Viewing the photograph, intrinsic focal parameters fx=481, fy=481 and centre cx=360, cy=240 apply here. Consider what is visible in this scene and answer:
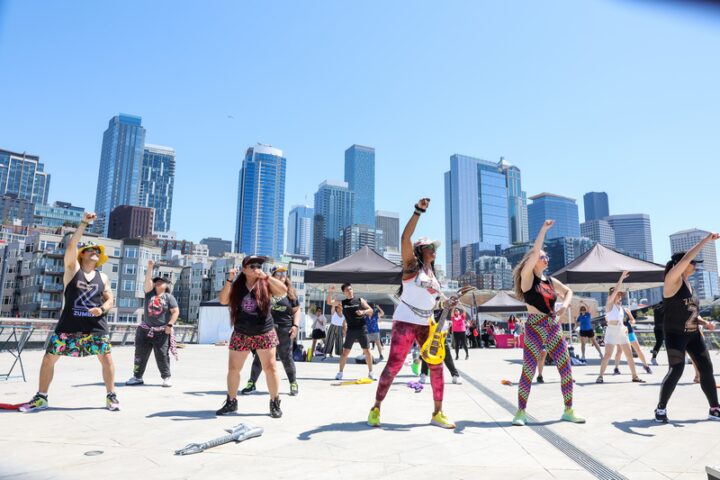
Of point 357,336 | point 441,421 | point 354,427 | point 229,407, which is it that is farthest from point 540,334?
point 357,336

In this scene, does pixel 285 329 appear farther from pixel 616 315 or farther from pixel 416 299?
pixel 616 315

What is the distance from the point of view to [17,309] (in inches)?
3105

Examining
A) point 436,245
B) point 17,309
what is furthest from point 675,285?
point 17,309

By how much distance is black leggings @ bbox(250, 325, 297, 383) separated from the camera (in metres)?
7.00

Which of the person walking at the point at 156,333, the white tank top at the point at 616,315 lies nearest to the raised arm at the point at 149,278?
the person walking at the point at 156,333

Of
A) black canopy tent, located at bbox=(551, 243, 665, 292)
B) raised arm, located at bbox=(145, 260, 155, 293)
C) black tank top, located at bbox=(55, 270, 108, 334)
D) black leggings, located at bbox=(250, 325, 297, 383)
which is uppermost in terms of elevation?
black canopy tent, located at bbox=(551, 243, 665, 292)

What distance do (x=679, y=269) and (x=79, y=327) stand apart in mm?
6607

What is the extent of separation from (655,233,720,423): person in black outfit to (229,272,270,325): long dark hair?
4362 mm

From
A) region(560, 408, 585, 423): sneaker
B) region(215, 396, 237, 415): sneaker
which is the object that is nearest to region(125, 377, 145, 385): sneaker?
region(215, 396, 237, 415): sneaker

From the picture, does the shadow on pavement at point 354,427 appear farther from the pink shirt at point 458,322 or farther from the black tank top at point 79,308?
the pink shirt at point 458,322

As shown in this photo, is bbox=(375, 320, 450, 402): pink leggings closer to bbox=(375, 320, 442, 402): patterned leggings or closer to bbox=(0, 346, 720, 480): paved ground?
bbox=(375, 320, 442, 402): patterned leggings

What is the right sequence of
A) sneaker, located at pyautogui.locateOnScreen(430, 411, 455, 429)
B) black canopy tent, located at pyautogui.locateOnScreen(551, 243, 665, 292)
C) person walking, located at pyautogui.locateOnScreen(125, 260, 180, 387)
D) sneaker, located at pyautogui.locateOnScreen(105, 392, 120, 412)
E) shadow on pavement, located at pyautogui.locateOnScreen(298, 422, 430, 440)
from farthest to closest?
black canopy tent, located at pyautogui.locateOnScreen(551, 243, 665, 292)
person walking, located at pyautogui.locateOnScreen(125, 260, 180, 387)
sneaker, located at pyautogui.locateOnScreen(105, 392, 120, 412)
sneaker, located at pyautogui.locateOnScreen(430, 411, 455, 429)
shadow on pavement, located at pyautogui.locateOnScreen(298, 422, 430, 440)

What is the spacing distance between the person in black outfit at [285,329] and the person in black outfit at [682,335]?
4588 millimetres

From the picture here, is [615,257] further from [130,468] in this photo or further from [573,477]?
[130,468]
